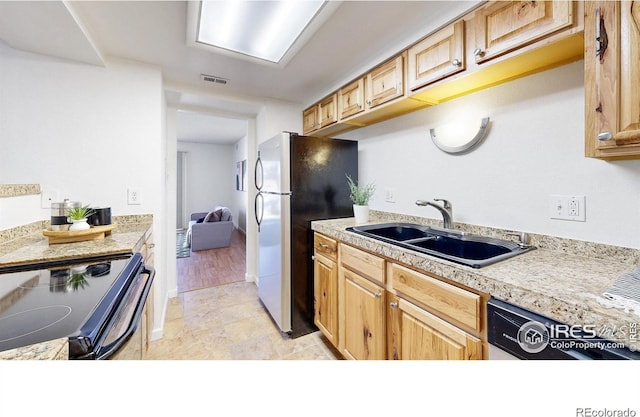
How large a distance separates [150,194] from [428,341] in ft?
7.17

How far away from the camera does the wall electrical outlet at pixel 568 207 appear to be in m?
1.08

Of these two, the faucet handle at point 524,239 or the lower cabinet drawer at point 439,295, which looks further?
the faucet handle at point 524,239

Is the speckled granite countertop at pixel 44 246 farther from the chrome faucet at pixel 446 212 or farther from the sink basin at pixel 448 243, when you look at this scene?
the chrome faucet at pixel 446 212

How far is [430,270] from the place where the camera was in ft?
3.35

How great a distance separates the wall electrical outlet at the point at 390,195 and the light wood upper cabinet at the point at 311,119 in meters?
0.99

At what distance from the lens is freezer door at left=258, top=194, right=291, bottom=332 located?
6.44 feet

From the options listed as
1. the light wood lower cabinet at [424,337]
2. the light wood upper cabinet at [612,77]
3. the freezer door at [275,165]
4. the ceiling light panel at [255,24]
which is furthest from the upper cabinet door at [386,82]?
the light wood lower cabinet at [424,337]

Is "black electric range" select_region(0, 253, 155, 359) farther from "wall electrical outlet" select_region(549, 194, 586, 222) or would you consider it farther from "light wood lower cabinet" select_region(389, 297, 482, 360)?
"wall electrical outlet" select_region(549, 194, 586, 222)

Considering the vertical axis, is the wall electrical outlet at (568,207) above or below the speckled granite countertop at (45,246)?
above

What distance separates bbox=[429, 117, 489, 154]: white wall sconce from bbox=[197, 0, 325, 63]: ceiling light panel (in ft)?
3.46

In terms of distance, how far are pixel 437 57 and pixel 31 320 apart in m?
1.92

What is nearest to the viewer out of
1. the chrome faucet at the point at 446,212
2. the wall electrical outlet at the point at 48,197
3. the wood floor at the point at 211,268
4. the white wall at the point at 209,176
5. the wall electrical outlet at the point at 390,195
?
the chrome faucet at the point at 446,212
